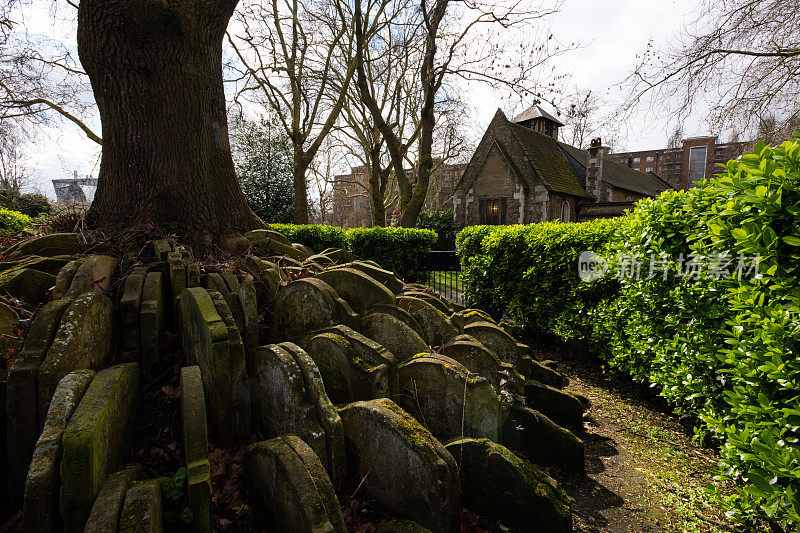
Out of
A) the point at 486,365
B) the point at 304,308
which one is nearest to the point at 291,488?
the point at 304,308

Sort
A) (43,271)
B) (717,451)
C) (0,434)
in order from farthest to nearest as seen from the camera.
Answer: (717,451)
(43,271)
(0,434)

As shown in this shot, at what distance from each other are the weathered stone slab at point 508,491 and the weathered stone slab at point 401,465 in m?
0.32

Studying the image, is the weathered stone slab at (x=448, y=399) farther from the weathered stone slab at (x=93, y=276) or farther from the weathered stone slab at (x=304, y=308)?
the weathered stone slab at (x=93, y=276)

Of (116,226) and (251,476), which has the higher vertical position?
(116,226)

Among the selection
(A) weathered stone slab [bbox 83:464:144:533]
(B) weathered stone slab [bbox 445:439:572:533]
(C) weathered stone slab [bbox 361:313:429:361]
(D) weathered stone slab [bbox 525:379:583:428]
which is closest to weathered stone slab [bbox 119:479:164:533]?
(A) weathered stone slab [bbox 83:464:144:533]

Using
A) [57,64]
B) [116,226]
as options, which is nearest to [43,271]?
[116,226]

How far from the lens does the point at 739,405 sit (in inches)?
105

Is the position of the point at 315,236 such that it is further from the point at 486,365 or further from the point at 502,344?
the point at 486,365

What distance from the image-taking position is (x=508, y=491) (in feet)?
8.29

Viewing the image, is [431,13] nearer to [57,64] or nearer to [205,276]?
[205,276]

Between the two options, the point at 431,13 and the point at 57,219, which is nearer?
the point at 57,219

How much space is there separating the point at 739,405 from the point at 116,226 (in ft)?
19.7

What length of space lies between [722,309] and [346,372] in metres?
3.29

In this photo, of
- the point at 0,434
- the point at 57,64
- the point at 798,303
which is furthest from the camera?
the point at 57,64
